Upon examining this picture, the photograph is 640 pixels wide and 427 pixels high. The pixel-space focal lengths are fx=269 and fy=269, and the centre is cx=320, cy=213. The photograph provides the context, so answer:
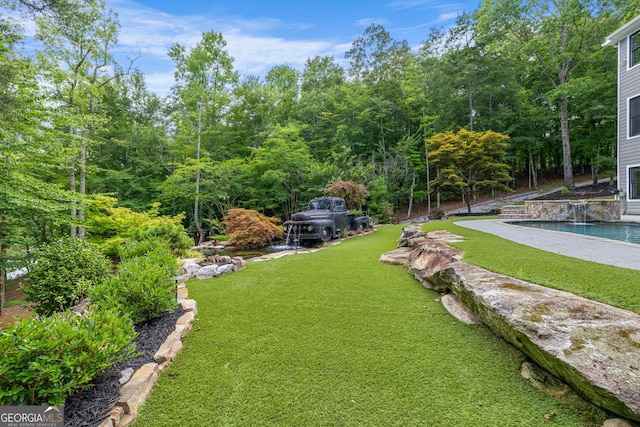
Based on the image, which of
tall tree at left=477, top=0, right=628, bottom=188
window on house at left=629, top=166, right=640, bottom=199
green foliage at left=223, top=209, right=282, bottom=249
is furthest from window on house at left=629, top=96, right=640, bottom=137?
green foliage at left=223, top=209, right=282, bottom=249

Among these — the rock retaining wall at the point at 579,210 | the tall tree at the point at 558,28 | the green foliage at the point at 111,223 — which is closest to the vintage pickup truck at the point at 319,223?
the green foliage at the point at 111,223

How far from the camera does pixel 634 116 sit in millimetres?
8828

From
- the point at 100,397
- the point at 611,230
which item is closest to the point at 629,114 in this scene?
the point at 611,230

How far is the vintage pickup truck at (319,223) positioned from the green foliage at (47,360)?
650cm

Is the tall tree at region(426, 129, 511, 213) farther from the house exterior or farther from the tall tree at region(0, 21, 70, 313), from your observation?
the tall tree at region(0, 21, 70, 313)

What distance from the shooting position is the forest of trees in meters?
11.5

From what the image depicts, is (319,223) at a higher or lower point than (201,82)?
lower

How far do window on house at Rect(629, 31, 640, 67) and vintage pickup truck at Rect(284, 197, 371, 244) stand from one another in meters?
10.6

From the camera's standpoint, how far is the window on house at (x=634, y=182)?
8.74 metres

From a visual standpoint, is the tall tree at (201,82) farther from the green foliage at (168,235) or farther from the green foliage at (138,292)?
the green foliage at (138,292)

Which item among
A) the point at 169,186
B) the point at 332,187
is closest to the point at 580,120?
the point at 332,187

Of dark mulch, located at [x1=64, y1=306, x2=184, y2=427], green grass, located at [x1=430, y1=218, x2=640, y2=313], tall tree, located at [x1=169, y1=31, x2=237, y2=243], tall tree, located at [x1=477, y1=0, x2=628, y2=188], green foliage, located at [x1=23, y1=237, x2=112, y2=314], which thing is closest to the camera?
dark mulch, located at [x1=64, y1=306, x2=184, y2=427]

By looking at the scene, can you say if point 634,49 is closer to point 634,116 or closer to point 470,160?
point 634,116

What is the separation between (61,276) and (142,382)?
2.19 metres
